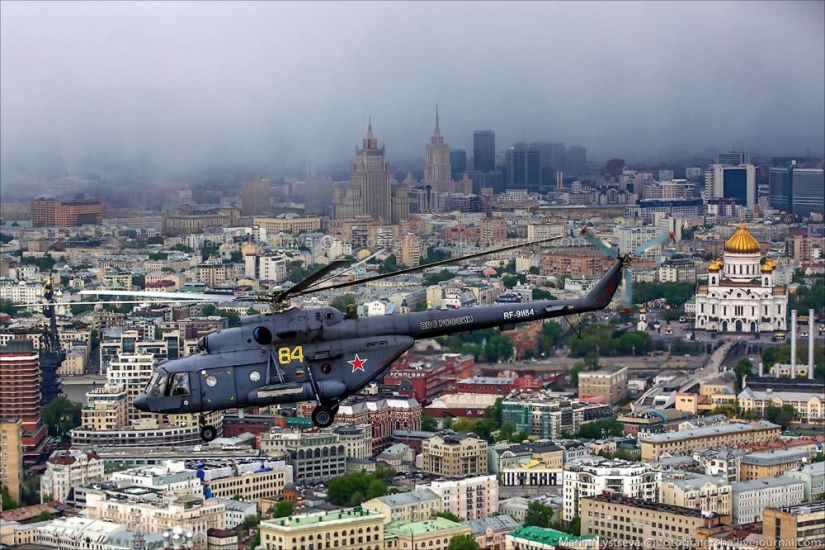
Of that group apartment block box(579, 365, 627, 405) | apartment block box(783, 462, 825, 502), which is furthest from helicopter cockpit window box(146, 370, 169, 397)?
apartment block box(579, 365, 627, 405)

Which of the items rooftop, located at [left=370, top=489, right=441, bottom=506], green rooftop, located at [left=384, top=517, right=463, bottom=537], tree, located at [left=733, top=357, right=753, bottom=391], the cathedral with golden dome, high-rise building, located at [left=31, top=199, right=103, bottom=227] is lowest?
green rooftop, located at [left=384, top=517, right=463, bottom=537]

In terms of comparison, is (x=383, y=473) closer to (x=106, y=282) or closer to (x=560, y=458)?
(x=560, y=458)

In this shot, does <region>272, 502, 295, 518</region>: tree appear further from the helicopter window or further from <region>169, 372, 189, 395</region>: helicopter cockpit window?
the helicopter window

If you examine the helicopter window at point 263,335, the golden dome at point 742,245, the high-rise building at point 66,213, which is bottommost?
the helicopter window at point 263,335

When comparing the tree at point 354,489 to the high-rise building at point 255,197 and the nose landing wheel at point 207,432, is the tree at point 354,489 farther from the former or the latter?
the high-rise building at point 255,197

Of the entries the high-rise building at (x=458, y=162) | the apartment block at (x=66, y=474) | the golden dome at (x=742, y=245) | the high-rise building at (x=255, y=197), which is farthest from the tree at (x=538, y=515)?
the high-rise building at (x=458, y=162)

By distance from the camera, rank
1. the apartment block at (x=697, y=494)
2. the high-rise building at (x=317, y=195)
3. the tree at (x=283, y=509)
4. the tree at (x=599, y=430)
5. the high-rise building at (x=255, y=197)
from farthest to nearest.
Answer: the high-rise building at (x=255, y=197), the high-rise building at (x=317, y=195), the tree at (x=599, y=430), the apartment block at (x=697, y=494), the tree at (x=283, y=509)
